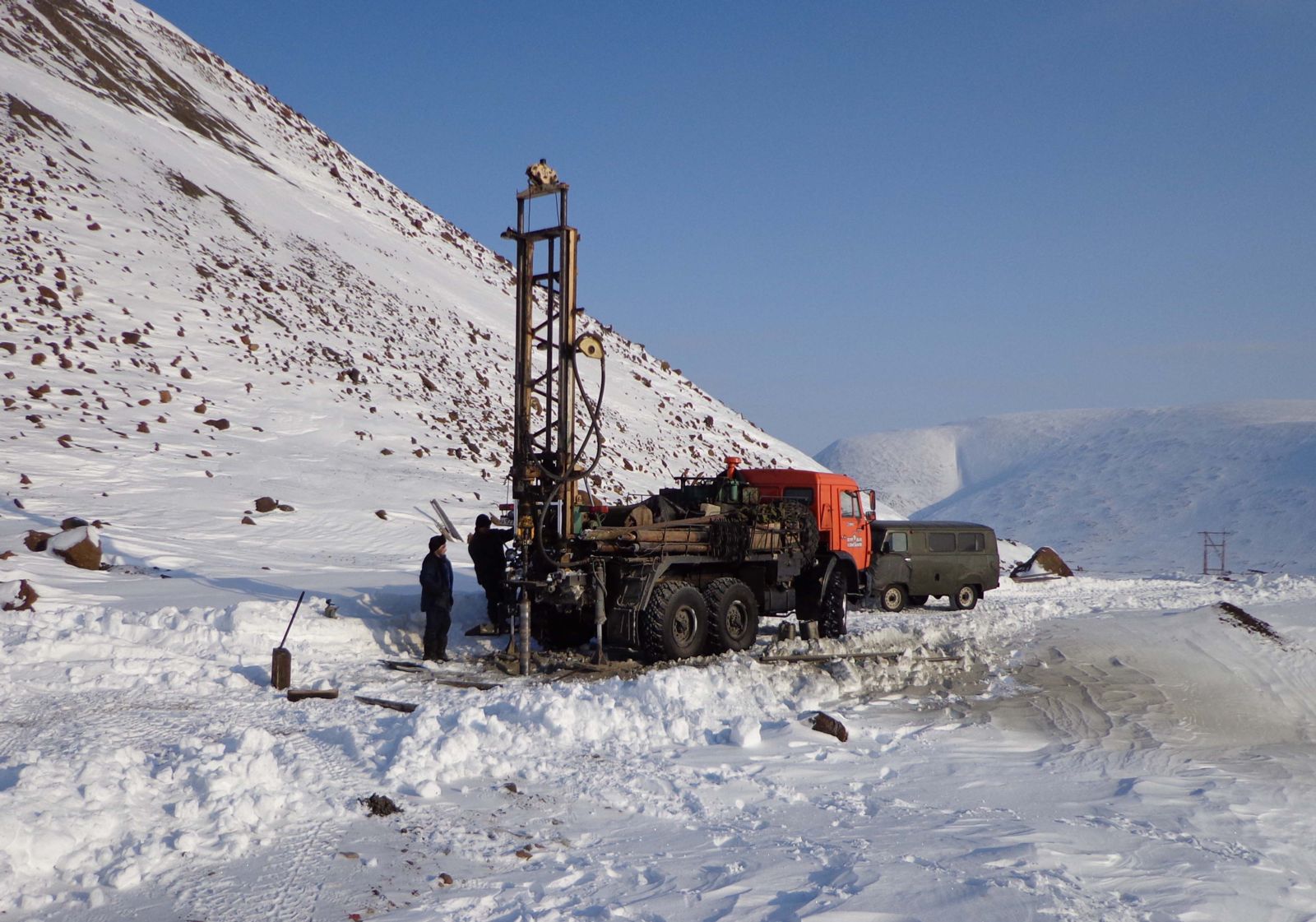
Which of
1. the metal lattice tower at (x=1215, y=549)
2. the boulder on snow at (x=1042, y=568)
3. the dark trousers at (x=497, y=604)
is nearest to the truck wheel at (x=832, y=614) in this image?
the dark trousers at (x=497, y=604)

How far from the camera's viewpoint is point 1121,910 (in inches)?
190

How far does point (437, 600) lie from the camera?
11305mm

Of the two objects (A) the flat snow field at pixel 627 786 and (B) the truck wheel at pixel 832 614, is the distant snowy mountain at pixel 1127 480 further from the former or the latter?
(A) the flat snow field at pixel 627 786

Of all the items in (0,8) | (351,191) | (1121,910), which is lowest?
(1121,910)

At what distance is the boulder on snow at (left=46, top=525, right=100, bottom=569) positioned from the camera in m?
13.6

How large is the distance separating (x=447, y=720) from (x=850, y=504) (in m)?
9.51

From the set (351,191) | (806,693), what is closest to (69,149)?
(351,191)

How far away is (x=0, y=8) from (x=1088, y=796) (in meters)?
58.4

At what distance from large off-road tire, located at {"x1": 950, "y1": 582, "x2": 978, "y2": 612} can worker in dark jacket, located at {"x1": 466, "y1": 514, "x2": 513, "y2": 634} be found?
11267 mm

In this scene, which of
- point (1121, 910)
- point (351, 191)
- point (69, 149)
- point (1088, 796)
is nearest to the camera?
point (1121, 910)

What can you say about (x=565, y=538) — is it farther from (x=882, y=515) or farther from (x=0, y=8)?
(x=0, y=8)

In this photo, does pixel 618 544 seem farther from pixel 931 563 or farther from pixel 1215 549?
pixel 1215 549

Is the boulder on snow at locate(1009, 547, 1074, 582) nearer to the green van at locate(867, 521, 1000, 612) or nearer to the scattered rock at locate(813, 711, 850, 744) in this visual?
the green van at locate(867, 521, 1000, 612)

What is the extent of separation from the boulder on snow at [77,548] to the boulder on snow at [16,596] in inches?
101
